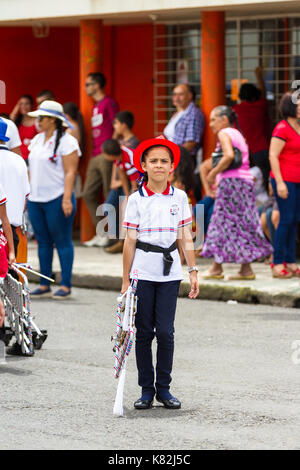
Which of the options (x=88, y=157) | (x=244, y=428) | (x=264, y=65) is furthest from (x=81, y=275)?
(x=244, y=428)

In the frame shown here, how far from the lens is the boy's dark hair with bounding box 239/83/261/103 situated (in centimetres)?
1466

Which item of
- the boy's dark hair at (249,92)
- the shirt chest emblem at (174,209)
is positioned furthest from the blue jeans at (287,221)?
the shirt chest emblem at (174,209)

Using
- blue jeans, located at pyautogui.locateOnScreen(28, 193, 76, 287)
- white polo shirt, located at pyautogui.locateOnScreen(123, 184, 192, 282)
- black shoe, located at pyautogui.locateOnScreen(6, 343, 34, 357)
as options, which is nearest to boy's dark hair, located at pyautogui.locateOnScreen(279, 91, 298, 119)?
blue jeans, located at pyautogui.locateOnScreen(28, 193, 76, 287)

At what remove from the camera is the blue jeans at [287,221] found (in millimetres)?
11969

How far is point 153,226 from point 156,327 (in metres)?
0.59

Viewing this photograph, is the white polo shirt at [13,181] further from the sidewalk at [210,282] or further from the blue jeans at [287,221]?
the blue jeans at [287,221]

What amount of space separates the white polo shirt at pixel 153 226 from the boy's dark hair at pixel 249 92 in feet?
25.7

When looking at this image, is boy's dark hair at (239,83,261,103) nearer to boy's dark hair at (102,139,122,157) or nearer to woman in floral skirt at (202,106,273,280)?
boy's dark hair at (102,139,122,157)

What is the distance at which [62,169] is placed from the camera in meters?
11.3

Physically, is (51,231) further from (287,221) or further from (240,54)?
(240,54)

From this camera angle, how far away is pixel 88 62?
1538 centimetres

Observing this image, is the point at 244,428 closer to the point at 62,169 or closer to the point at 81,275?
the point at 62,169

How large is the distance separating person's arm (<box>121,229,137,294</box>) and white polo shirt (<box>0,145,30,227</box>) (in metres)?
2.11
